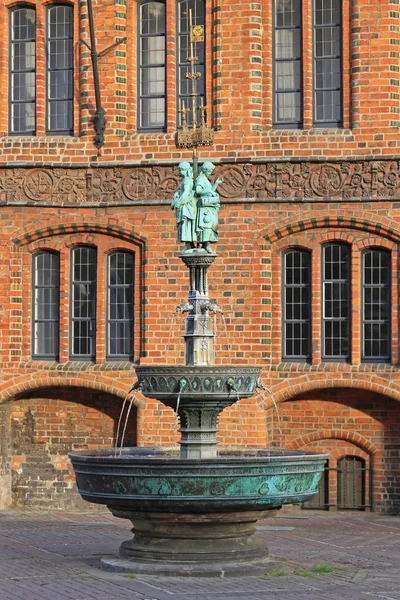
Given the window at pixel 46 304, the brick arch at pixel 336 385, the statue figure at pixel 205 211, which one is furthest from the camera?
the window at pixel 46 304

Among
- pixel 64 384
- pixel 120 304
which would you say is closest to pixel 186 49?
pixel 120 304

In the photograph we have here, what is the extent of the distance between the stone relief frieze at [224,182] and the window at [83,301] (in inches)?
39.0

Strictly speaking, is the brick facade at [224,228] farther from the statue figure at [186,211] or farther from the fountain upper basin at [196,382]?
the fountain upper basin at [196,382]

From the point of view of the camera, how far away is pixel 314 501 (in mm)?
24625

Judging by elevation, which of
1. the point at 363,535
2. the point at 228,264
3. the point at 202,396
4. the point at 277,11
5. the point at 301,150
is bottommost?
the point at 363,535

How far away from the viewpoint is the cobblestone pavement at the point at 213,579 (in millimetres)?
15160

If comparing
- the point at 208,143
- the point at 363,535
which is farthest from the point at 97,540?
the point at 208,143

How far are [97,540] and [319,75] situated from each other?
28.5 feet

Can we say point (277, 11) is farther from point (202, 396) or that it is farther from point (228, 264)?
point (202, 396)

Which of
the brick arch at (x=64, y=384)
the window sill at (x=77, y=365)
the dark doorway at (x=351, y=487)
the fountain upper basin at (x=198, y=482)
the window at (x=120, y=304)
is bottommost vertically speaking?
the dark doorway at (x=351, y=487)

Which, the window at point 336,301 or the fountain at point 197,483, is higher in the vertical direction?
the window at point 336,301

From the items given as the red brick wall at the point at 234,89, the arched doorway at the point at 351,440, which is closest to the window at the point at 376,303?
the arched doorway at the point at 351,440

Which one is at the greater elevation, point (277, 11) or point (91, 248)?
point (277, 11)

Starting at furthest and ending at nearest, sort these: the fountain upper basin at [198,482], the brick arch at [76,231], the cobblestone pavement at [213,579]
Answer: the brick arch at [76,231]
the fountain upper basin at [198,482]
the cobblestone pavement at [213,579]
